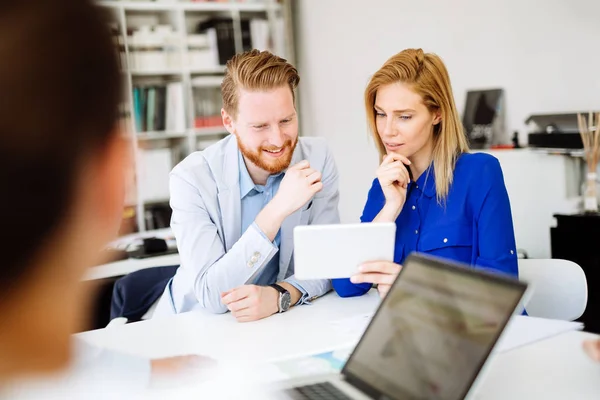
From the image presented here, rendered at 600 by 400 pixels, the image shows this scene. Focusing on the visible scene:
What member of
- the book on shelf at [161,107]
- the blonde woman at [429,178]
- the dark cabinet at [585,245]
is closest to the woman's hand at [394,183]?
the blonde woman at [429,178]

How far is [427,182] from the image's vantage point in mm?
1938

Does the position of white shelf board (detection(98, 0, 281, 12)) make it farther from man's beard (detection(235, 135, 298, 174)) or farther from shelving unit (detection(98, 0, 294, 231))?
man's beard (detection(235, 135, 298, 174))

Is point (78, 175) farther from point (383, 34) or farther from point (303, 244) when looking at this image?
point (383, 34)

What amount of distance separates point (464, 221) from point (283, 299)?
0.57 metres

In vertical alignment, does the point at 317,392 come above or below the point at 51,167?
below

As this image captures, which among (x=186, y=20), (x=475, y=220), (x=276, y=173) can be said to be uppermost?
(x=186, y=20)

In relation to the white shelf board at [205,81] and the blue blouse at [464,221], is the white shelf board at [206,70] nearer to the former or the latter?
the white shelf board at [205,81]

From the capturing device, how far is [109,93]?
36 centimetres

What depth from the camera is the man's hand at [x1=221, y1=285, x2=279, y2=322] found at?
1616 mm

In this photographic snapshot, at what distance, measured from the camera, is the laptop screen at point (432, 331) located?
886 millimetres

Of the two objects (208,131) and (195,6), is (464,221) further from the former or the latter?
(195,6)

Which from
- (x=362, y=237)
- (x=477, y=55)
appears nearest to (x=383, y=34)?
(x=477, y=55)

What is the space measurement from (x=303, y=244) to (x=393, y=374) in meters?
0.60

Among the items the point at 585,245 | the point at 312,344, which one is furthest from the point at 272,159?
the point at 585,245
